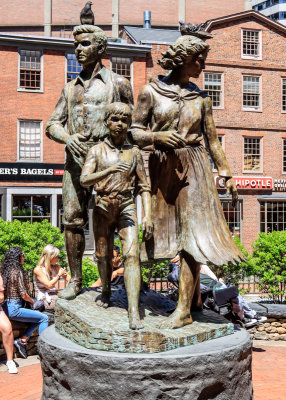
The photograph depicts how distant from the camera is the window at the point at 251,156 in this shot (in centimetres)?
2914

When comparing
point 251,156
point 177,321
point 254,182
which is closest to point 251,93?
point 251,156

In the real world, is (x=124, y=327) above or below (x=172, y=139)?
below

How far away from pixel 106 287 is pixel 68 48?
22.7 meters

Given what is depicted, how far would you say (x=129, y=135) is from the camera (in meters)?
4.74

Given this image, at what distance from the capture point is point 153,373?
12.7 ft

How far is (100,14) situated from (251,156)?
60.7ft

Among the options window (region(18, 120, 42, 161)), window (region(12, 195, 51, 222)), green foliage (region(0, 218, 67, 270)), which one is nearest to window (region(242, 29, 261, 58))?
window (region(18, 120, 42, 161))

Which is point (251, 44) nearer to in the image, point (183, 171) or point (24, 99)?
point (24, 99)

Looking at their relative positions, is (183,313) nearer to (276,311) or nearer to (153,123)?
(153,123)

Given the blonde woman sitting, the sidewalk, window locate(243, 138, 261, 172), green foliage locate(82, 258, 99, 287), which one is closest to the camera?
the sidewalk

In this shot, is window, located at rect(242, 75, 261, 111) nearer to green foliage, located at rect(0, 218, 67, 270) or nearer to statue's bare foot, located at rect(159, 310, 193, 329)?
green foliage, located at rect(0, 218, 67, 270)

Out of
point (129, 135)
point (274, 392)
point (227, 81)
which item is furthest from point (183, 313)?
point (227, 81)

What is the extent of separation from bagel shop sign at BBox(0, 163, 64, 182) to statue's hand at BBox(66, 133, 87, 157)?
20.7 metres

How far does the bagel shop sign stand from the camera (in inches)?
995
